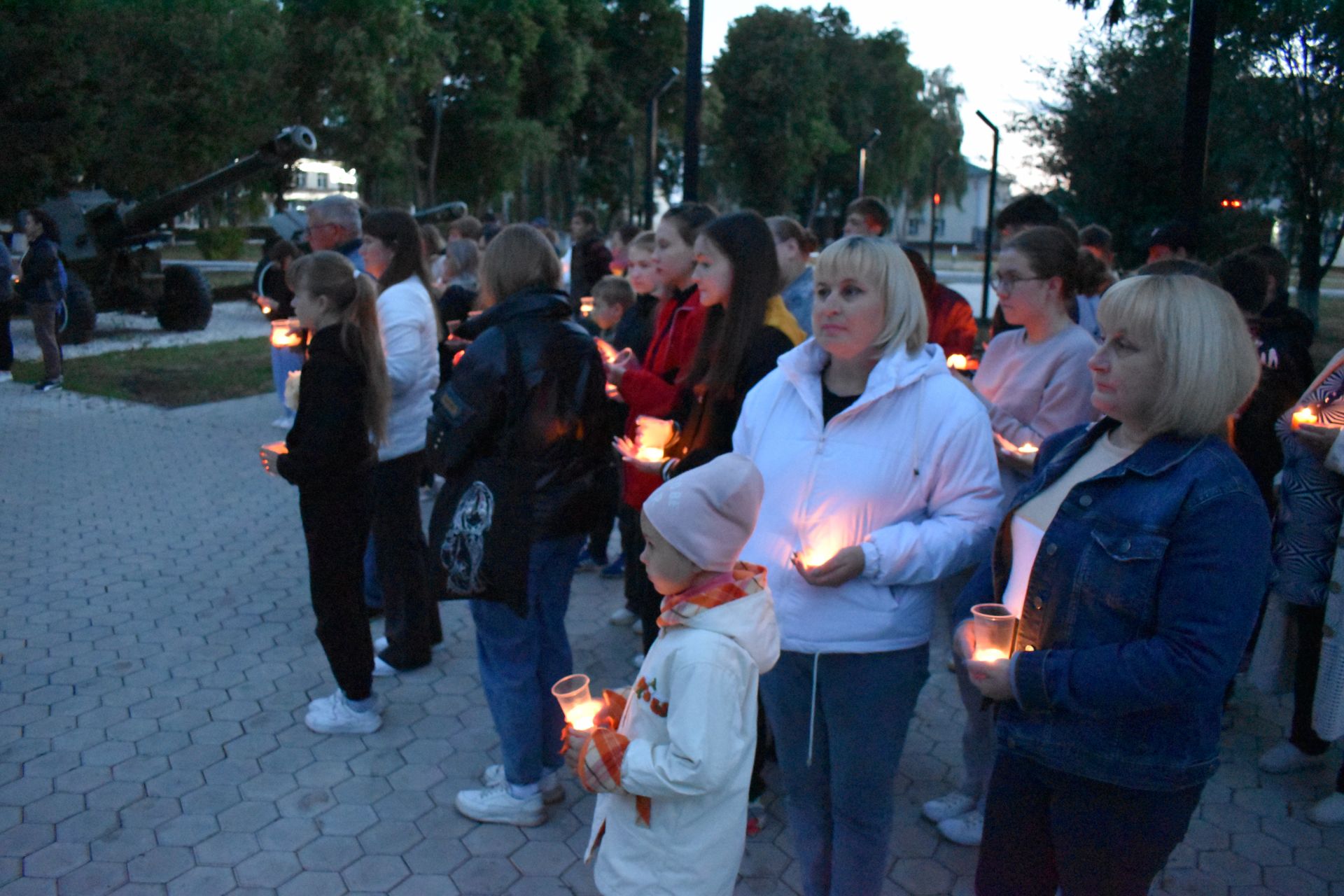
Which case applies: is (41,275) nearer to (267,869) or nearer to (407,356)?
(407,356)

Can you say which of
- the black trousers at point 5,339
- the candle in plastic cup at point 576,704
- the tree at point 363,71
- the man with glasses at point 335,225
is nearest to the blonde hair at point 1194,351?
the candle in plastic cup at point 576,704

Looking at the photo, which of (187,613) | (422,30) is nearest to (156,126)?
(422,30)

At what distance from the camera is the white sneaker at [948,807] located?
3.68 metres

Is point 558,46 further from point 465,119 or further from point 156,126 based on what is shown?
point 156,126

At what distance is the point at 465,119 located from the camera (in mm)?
32406

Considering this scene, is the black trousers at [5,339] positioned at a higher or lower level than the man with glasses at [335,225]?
lower

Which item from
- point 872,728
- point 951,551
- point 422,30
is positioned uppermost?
point 422,30

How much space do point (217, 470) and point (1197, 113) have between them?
7760 millimetres

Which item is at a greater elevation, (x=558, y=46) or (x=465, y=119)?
(x=558, y=46)

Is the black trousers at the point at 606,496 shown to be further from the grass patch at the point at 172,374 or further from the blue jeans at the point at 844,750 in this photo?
the grass patch at the point at 172,374

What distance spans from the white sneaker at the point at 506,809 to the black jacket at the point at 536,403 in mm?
1009

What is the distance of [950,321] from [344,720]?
3463 millimetres

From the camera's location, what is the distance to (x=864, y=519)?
259 cm

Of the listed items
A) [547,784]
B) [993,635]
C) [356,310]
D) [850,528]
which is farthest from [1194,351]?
[356,310]
